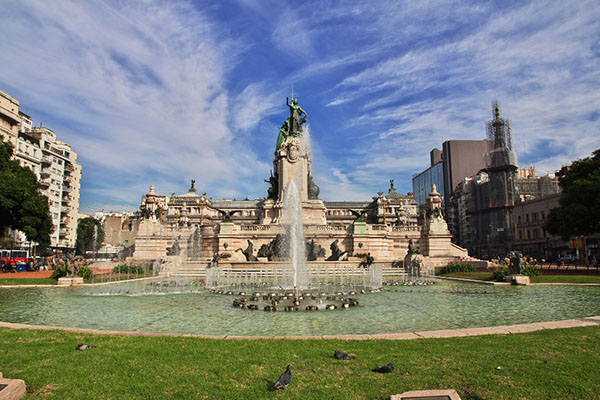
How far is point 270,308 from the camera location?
14.6 meters

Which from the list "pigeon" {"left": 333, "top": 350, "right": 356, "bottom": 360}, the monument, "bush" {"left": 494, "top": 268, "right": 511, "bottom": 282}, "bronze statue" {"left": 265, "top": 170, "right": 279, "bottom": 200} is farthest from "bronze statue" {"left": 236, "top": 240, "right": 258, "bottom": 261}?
"pigeon" {"left": 333, "top": 350, "right": 356, "bottom": 360}

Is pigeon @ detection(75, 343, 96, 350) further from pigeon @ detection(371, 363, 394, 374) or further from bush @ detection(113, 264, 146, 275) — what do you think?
bush @ detection(113, 264, 146, 275)

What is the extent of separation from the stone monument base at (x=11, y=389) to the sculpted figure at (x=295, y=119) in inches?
2285

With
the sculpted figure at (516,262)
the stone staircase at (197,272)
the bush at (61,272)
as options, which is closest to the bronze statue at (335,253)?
the stone staircase at (197,272)

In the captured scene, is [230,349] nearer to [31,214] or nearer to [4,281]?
[4,281]

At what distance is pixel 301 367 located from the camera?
6.38 metres

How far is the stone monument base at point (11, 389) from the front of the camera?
4820 millimetres

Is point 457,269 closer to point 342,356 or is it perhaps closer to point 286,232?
point 286,232

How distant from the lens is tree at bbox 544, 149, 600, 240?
120ft

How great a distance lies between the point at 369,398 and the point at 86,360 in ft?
16.6

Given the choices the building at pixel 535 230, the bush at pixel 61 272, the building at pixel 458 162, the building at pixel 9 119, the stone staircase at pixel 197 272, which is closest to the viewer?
the bush at pixel 61 272

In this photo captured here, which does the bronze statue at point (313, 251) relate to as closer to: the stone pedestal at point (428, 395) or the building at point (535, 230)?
the stone pedestal at point (428, 395)

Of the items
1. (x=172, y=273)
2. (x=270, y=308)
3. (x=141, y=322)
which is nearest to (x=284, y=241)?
(x=172, y=273)

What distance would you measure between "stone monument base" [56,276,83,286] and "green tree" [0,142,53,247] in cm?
1603
